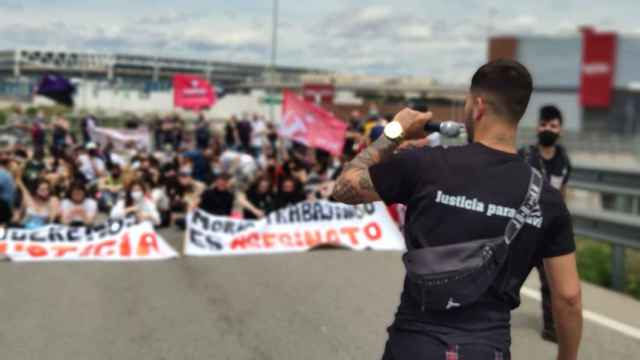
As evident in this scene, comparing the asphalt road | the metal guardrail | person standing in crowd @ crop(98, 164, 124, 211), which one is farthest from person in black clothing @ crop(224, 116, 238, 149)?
the metal guardrail

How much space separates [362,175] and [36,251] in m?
8.92

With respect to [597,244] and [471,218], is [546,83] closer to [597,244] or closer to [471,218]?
[597,244]

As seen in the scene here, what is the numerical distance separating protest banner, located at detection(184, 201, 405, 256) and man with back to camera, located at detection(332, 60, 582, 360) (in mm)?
8787

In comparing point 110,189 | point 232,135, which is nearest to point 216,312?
point 110,189

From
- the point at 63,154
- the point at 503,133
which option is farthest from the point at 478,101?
the point at 63,154

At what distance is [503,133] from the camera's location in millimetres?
2898

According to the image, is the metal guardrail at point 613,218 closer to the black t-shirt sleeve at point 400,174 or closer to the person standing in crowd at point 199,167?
the black t-shirt sleeve at point 400,174

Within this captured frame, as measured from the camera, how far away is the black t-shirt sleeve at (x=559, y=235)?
2.93 meters

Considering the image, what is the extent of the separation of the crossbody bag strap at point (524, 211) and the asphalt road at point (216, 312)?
11.3 ft

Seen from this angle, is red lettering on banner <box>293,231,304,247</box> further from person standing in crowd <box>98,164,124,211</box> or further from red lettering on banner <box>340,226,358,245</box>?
person standing in crowd <box>98,164,124,211</box>

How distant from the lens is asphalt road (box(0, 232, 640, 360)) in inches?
250

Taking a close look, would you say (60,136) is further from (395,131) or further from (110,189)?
(395,131)

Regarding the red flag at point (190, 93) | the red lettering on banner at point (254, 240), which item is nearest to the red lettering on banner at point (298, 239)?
the red lettering on banner at point (254, 240)

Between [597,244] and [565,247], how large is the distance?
7.82 metres
